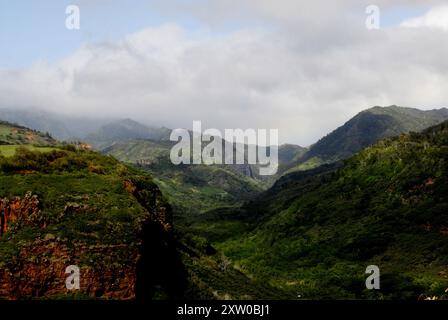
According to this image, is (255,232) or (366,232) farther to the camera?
(255,232)

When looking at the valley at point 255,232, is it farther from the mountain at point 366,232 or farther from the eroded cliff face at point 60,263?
the mountain at point 366,232

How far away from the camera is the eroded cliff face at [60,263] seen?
4744 cm

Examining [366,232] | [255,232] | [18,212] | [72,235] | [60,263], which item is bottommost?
[255,232]

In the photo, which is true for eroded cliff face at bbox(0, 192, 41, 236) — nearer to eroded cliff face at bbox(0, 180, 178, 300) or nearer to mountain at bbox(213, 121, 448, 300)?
eroded cliff face at bbox(0, 180, 178, 300)

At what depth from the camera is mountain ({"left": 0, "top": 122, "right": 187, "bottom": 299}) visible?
47.7m

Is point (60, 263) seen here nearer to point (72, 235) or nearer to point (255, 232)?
point (72, 235)

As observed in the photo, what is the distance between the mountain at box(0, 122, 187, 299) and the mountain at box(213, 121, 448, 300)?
2178 inches

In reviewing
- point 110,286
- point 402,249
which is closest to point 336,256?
point 402,249

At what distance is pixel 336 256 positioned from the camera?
13575cm

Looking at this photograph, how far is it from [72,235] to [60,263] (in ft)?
10.00

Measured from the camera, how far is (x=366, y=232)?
14125 cm

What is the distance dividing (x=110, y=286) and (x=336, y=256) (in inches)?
3807

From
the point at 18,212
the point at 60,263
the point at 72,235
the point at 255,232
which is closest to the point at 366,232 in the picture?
the point at 255,232
